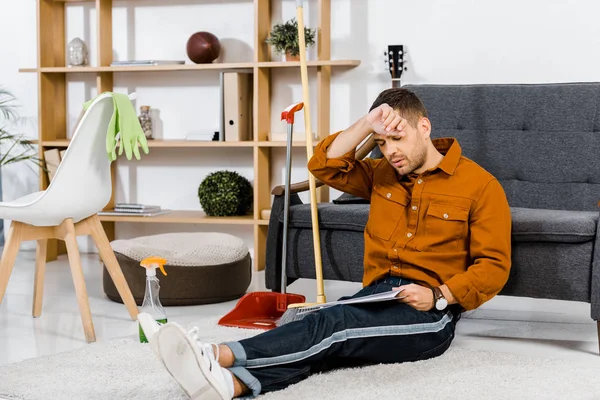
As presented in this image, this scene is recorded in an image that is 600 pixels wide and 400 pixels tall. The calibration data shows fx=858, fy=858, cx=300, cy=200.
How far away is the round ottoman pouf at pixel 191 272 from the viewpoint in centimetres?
337

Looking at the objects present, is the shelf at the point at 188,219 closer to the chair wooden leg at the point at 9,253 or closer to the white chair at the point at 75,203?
the white chair at the point at 75,203

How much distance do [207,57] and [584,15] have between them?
73.4 inches

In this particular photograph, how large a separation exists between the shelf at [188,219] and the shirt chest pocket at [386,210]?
6.16 feet

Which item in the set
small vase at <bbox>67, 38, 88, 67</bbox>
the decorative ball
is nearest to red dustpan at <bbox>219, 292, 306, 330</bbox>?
the decorative ball

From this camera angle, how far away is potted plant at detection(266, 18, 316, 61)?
426cm

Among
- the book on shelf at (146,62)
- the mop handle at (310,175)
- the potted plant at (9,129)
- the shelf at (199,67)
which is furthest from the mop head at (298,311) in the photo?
the potted plant at (9,129)

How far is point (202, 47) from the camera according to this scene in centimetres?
441

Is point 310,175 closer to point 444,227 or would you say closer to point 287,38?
point 444,227

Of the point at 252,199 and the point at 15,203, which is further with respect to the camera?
the point at 252,199

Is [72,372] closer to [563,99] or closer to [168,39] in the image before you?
[563,99]

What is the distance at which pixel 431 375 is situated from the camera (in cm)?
229

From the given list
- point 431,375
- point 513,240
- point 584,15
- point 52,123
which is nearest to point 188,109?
point 52,123

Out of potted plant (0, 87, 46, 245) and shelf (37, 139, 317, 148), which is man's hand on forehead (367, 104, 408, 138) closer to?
shelf (37, 139, 317, 148)

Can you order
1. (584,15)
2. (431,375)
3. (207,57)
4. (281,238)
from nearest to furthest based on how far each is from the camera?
1. (431,375)
2. (281,238)
3. (584,15)
4. (207,57)
